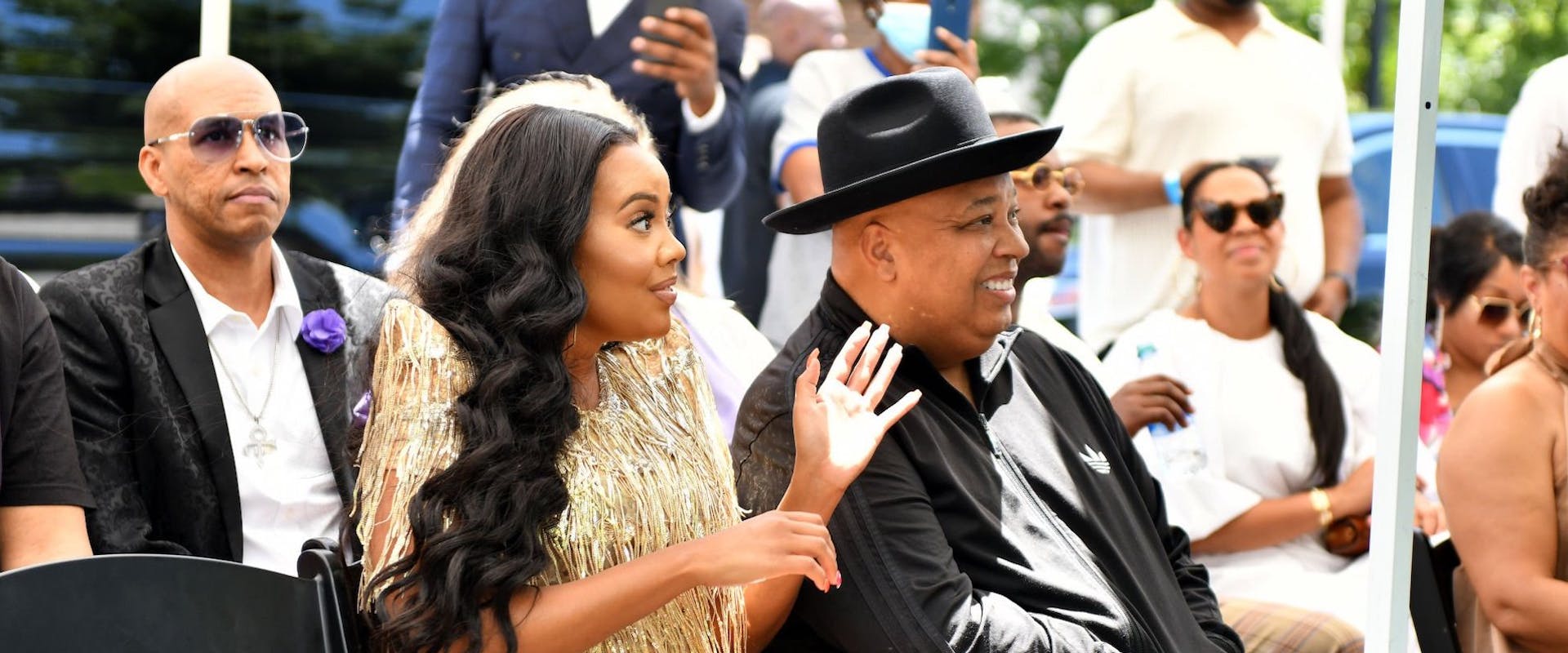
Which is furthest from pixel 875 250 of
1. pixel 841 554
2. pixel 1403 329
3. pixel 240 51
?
pixel 240 51


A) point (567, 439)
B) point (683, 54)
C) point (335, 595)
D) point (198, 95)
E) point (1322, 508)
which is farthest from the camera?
point (1322, 508)

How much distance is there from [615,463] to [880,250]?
0.69 meters

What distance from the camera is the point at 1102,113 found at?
4656mm

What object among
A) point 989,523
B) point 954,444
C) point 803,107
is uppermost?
point 803,107

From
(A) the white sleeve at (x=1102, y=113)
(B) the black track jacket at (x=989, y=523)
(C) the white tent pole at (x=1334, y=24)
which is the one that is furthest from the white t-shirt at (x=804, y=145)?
(C) the white tent pole at (x=1334, y=24)

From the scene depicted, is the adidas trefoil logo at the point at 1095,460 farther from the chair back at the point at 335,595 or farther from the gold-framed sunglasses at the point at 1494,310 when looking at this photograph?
the gold-framed sunglasses at the point at 1494,310

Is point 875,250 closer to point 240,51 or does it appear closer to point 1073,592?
point 1073,592

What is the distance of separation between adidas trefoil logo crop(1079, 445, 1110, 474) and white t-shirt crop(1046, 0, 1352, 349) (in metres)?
1.70

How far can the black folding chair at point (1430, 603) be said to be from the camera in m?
3.03

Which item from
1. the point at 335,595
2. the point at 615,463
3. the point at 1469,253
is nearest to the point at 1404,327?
the point at 615,463

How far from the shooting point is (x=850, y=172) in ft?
9.34

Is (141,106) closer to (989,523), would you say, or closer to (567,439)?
(567,439)

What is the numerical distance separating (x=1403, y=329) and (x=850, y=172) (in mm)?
948

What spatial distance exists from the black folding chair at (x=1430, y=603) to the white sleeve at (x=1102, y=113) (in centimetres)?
187
